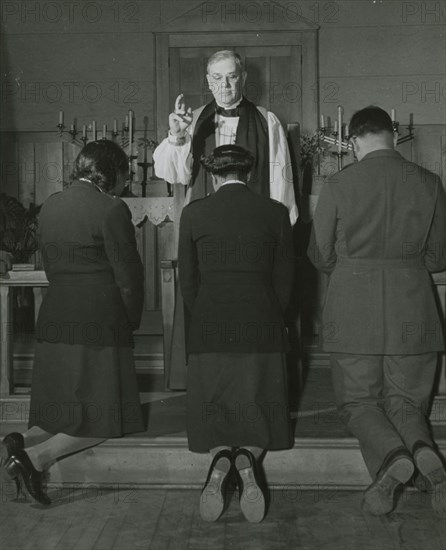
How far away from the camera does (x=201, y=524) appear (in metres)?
2.93

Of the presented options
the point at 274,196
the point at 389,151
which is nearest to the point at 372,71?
the point at 274,196

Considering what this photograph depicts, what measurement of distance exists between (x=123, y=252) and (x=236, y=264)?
0.47 m

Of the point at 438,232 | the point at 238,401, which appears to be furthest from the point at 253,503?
the point at 438,232

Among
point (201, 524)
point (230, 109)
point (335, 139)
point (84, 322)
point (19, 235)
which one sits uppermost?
point (335, 139)

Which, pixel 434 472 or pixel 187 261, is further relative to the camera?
pixel 187 261

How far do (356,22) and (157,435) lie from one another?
16.4 ft

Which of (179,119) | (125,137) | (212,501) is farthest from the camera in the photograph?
(125,137)

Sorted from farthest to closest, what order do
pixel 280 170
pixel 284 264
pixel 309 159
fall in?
pixel 309 159
pixel 280 170
pixel 284 264

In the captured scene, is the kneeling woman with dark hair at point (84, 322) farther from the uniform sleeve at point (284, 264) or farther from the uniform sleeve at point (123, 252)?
the uniform sleeve at point (284, 264)

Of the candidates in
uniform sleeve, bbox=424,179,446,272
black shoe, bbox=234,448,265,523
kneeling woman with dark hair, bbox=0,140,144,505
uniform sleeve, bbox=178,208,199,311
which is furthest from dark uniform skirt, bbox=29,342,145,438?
uniform sleeve, bbox=424,179,446,272

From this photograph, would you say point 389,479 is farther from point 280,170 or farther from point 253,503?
point 280,170

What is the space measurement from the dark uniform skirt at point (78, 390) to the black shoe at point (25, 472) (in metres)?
0.21

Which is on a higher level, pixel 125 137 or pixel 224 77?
pixel 125 137

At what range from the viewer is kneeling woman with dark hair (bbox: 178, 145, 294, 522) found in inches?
120
